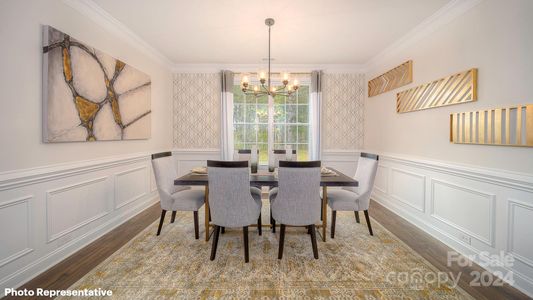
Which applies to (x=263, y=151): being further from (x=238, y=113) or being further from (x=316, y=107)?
(x=316, y=107)

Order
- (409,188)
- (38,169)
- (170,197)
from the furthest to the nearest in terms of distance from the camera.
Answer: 1. (409,188)
2. (170,197)
3. (38,169)

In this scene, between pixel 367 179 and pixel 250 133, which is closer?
pixel 367 179

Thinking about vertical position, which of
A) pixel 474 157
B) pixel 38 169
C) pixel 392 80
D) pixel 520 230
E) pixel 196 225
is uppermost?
pixel 392 80

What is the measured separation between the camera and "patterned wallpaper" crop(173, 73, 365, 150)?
4.92 meters

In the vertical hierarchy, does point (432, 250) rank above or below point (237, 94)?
below

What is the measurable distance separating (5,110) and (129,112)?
1.61m

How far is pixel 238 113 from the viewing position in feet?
16.9

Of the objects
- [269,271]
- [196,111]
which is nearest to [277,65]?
[196,111]

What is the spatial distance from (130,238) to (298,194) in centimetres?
216

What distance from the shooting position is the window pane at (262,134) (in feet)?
16.9

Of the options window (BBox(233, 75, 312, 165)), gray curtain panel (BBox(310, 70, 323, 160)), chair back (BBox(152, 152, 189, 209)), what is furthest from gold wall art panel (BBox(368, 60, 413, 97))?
chair back (BBox(152, 152, 189, 209))

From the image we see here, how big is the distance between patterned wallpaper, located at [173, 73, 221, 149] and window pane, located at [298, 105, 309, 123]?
1796 mm

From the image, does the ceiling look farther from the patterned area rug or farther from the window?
the patterned area rug

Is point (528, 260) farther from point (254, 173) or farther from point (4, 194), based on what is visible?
point (4, 194)
